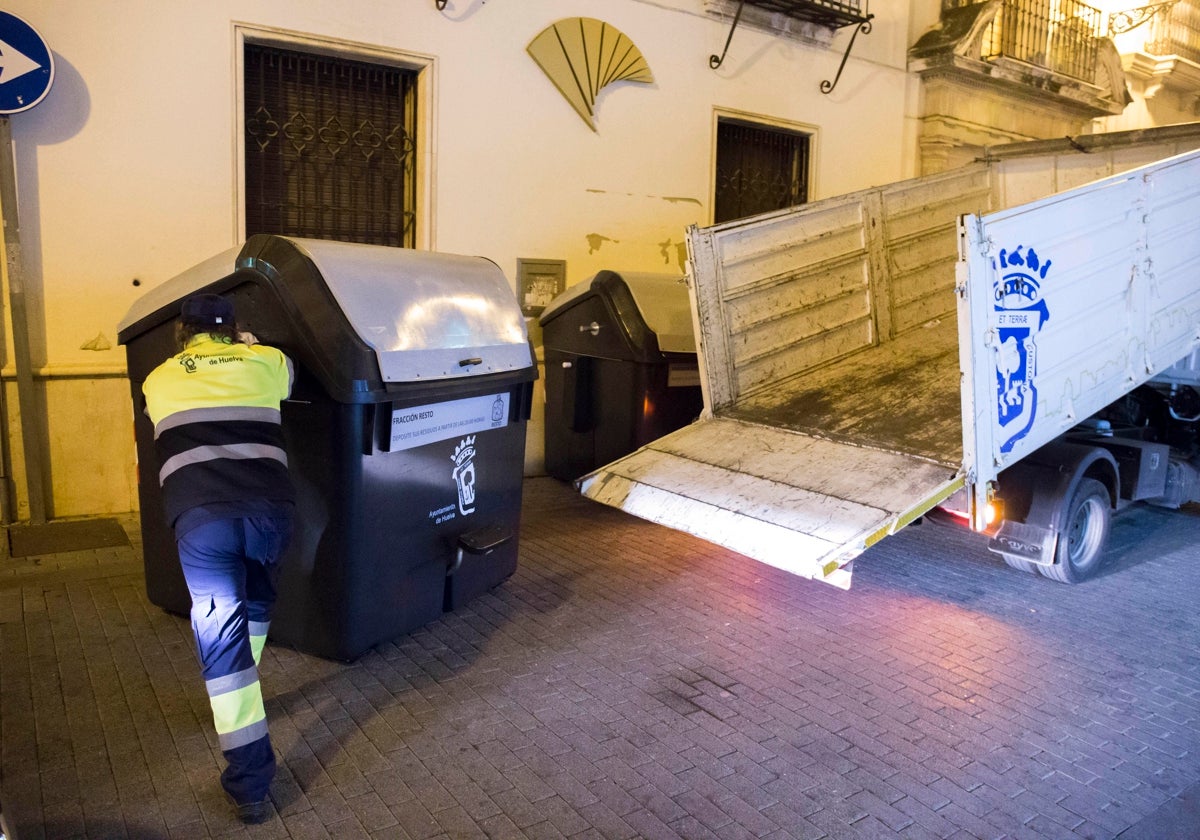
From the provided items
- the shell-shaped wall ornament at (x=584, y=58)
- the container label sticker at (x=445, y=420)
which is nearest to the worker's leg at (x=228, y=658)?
the container label sticker at (x=445, y=420)

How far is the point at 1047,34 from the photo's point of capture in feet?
41.0

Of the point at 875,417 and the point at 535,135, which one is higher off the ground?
the point at 535,135

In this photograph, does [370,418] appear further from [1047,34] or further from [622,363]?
[1047,34]

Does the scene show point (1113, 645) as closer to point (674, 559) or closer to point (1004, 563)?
point (1004, 563)

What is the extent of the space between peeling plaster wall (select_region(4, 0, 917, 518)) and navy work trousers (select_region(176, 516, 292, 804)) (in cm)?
380

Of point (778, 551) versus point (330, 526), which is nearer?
point (330, 526)

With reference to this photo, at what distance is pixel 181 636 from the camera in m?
4.39

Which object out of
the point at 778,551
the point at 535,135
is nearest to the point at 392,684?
the point at 778,551

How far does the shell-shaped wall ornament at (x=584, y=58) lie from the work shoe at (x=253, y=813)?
6.49 metres

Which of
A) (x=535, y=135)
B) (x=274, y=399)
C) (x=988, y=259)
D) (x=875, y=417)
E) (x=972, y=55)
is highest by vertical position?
(x=972, y=55)

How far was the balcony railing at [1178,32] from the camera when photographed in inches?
605

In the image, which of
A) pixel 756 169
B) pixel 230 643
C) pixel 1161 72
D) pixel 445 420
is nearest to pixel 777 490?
pixel 445 420

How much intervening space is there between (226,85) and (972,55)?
8.50m

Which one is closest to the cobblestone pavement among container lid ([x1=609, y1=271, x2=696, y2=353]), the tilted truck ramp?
the tilted truck ramp
